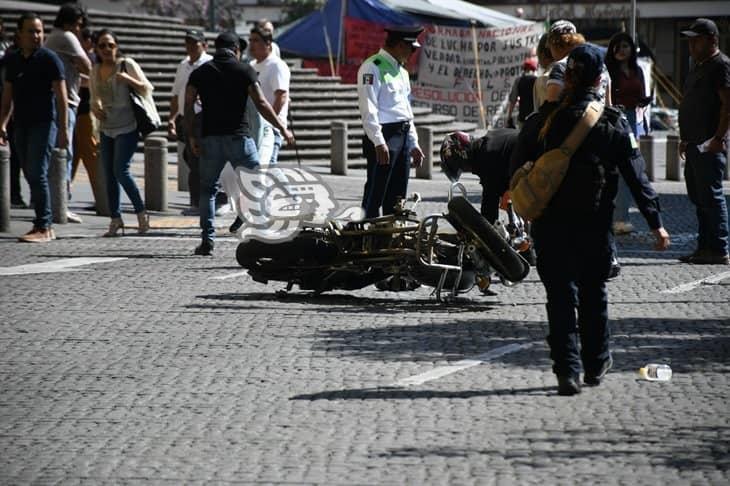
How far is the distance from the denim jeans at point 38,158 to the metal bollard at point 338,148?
10031 millimetres

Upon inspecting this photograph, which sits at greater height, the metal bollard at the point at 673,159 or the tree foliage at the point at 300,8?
the tree foliage at the point at 300,8

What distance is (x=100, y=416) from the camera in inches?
282

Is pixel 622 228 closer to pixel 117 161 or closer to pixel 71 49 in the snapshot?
pixel 117 161

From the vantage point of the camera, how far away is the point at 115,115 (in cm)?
1441

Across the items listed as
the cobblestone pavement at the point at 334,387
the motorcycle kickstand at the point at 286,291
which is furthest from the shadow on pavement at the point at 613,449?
the motorcycle kickstand at the point at 286,291

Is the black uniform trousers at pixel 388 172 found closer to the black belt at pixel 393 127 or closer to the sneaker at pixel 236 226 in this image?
the black belt at pixel 393 127

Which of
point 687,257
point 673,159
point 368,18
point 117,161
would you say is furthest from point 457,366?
point 368,18

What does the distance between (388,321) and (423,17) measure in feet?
93.3

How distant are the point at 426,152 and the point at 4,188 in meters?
10.7

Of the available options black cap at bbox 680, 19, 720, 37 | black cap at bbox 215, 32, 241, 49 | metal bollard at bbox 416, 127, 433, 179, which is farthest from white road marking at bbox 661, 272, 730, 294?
metal bollard at bbox 416, 127, 433, 179

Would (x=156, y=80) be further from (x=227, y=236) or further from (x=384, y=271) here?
(x=384, y=271)

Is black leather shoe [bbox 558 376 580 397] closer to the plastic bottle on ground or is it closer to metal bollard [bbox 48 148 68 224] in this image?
the plastic bottle on ground

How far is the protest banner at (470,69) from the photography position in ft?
117

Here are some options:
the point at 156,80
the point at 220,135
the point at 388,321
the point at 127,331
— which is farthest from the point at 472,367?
the point at 156,80
